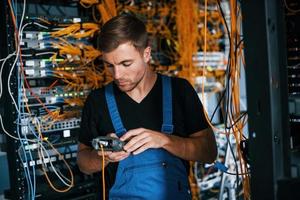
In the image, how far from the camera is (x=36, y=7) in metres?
2.20

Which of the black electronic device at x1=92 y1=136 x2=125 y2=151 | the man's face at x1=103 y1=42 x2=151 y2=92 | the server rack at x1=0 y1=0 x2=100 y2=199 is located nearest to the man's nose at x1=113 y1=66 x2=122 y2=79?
the man's face at x1=103 y1=42 x2=151 y2=92

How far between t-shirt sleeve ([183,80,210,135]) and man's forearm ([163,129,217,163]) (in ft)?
0.09

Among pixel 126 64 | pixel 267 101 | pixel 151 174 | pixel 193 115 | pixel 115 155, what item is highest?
pixel 126 64

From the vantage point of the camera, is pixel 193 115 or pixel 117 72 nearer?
pixel 117 72

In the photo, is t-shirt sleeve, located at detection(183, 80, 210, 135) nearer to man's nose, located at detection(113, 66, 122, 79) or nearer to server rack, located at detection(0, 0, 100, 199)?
man's nose, located at detection(113, 66, 122, 79)

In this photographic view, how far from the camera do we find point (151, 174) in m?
1.63

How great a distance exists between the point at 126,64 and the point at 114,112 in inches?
8.4

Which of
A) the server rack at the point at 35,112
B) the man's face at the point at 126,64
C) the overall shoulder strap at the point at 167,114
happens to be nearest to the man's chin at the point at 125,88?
the man's face at the point at 126,64

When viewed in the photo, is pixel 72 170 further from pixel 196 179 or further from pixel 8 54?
pixel 196 179

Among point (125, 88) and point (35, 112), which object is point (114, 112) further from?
point (35, 112)

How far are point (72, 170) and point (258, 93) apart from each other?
1.64m

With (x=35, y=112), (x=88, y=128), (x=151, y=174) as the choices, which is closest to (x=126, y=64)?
(x=88, y=128)

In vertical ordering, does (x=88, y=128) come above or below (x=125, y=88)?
below

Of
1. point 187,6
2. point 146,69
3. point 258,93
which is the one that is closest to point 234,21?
point 146,69
